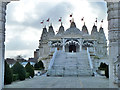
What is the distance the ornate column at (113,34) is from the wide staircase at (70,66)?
1664cm

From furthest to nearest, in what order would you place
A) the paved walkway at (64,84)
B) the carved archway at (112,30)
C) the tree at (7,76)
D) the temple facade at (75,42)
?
the temple facade at (75,42) < the tree at (7,76) < the paved walkway at (64,84) < the carved archway at (112,30)

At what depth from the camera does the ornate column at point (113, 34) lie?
10.8 m

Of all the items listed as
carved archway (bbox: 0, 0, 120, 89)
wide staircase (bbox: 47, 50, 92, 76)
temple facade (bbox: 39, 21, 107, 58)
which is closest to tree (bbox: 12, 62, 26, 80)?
wide staircase (bbox: 47, 50, 92, 76)

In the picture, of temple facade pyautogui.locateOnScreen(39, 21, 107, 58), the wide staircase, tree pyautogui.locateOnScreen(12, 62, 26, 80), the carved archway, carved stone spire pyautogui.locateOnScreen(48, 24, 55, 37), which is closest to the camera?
the carved archway

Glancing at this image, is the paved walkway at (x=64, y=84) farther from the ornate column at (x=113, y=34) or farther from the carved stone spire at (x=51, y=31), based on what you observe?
the carved stone spire at (x=51, y=31)

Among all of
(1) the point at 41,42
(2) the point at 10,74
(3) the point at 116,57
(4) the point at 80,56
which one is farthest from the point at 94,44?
(3) the point at 116,57

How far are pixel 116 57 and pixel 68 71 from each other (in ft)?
59.3

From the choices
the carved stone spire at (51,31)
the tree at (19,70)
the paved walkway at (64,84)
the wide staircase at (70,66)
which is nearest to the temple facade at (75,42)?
the carved stone spire at (51,31)

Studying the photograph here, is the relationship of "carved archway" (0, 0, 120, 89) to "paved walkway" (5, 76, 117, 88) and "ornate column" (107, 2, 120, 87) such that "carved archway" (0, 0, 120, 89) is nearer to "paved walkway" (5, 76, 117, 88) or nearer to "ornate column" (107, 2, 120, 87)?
"ornate column" (107, 2, 120, 87)

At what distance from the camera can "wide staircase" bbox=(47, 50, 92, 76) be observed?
2800cm

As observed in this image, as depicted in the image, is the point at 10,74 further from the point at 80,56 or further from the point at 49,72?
the point at 80,56

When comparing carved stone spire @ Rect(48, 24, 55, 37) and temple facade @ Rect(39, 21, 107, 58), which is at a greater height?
carved stone spire @ Rect(48, 24, 55, 37)

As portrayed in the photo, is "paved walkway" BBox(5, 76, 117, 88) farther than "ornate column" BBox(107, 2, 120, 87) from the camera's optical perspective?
Yes

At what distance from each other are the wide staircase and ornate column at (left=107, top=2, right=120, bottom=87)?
16638 mm
